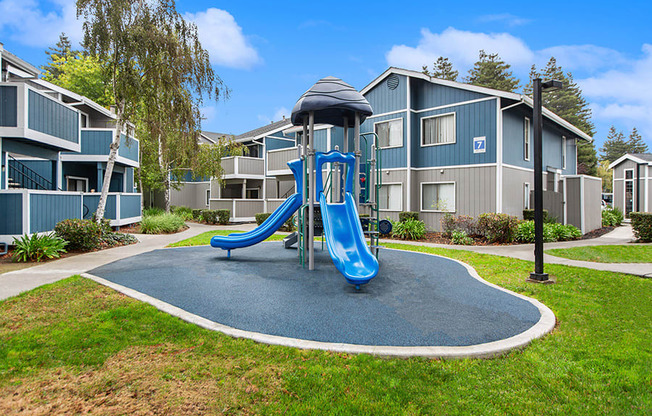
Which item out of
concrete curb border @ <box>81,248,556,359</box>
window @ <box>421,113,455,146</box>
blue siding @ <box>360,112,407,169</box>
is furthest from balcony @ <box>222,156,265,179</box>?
concrete curb border @ <box>81,248,556,359</box>

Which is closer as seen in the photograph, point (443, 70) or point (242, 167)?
point (242, 167)

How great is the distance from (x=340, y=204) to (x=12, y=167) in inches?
588

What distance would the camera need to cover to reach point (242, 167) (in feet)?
84.0

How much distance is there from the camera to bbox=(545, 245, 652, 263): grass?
9766 millimetres

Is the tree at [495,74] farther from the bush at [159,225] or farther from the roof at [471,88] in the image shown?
the bush at [159,225]

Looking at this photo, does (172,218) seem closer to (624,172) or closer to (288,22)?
(288,22)

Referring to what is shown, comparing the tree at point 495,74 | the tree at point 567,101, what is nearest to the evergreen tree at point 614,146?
the tree at point 567,101

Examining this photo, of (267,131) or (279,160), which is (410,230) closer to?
(279,160)

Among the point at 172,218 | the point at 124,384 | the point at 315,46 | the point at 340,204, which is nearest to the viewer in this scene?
the point at 124,384

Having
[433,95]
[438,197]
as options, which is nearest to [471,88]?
[433,95]

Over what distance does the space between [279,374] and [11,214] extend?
10783mm

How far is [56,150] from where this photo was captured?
13328mm

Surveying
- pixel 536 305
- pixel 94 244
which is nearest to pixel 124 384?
pixel 536 305

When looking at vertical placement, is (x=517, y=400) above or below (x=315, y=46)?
below
